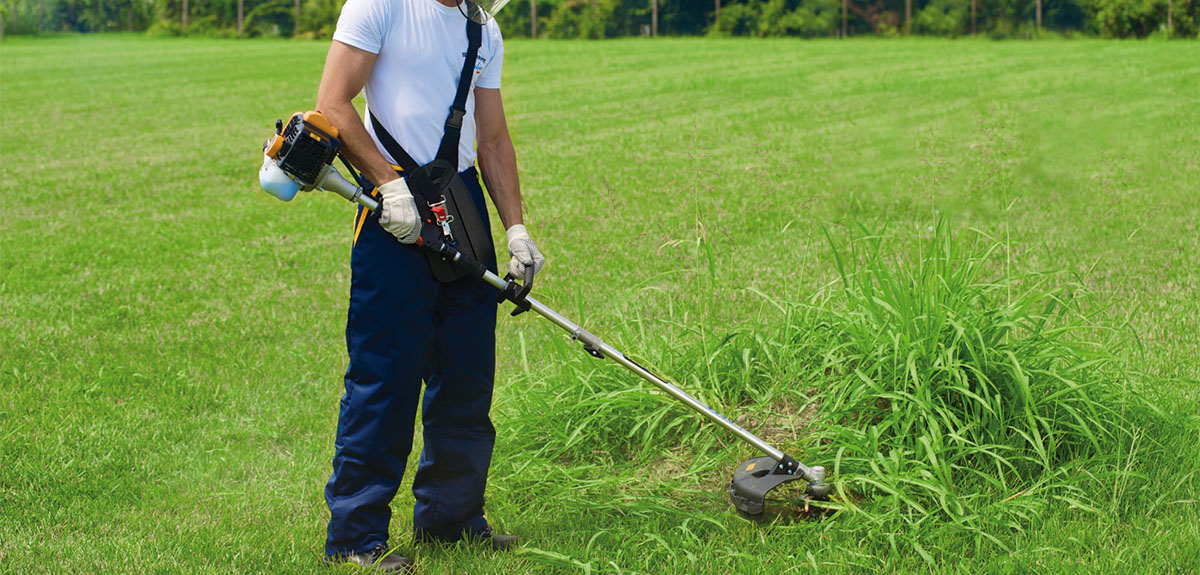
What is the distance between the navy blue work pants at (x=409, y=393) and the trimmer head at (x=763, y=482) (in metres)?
0.87

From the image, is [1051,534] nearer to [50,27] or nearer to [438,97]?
[438,97]

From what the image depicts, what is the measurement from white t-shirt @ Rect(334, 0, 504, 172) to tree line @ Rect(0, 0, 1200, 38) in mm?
28969

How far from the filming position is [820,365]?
438 centimetres

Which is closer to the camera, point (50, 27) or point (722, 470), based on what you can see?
point (722, 470)

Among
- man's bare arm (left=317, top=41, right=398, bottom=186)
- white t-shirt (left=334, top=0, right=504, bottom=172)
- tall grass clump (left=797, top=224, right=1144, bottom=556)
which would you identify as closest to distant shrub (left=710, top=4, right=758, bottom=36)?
tall grass clump (left=797, top=224, right=1144, bottom=556)

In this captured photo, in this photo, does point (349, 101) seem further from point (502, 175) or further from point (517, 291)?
point (517, 291)

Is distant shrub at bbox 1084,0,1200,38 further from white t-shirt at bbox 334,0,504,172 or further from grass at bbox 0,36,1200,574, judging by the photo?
white t-shirt at bbox 334,0,504,172

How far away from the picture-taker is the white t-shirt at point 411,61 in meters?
3.10

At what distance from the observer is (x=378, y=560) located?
339cm

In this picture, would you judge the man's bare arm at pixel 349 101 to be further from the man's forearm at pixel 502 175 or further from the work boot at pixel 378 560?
the work boot at pixel 378 560

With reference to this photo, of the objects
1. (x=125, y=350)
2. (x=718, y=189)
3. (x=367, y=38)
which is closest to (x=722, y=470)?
(x=367, y=38)

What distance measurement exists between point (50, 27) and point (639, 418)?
39.3 meters

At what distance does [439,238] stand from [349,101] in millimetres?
472

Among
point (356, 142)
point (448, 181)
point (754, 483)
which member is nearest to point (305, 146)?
point (356, 142)
